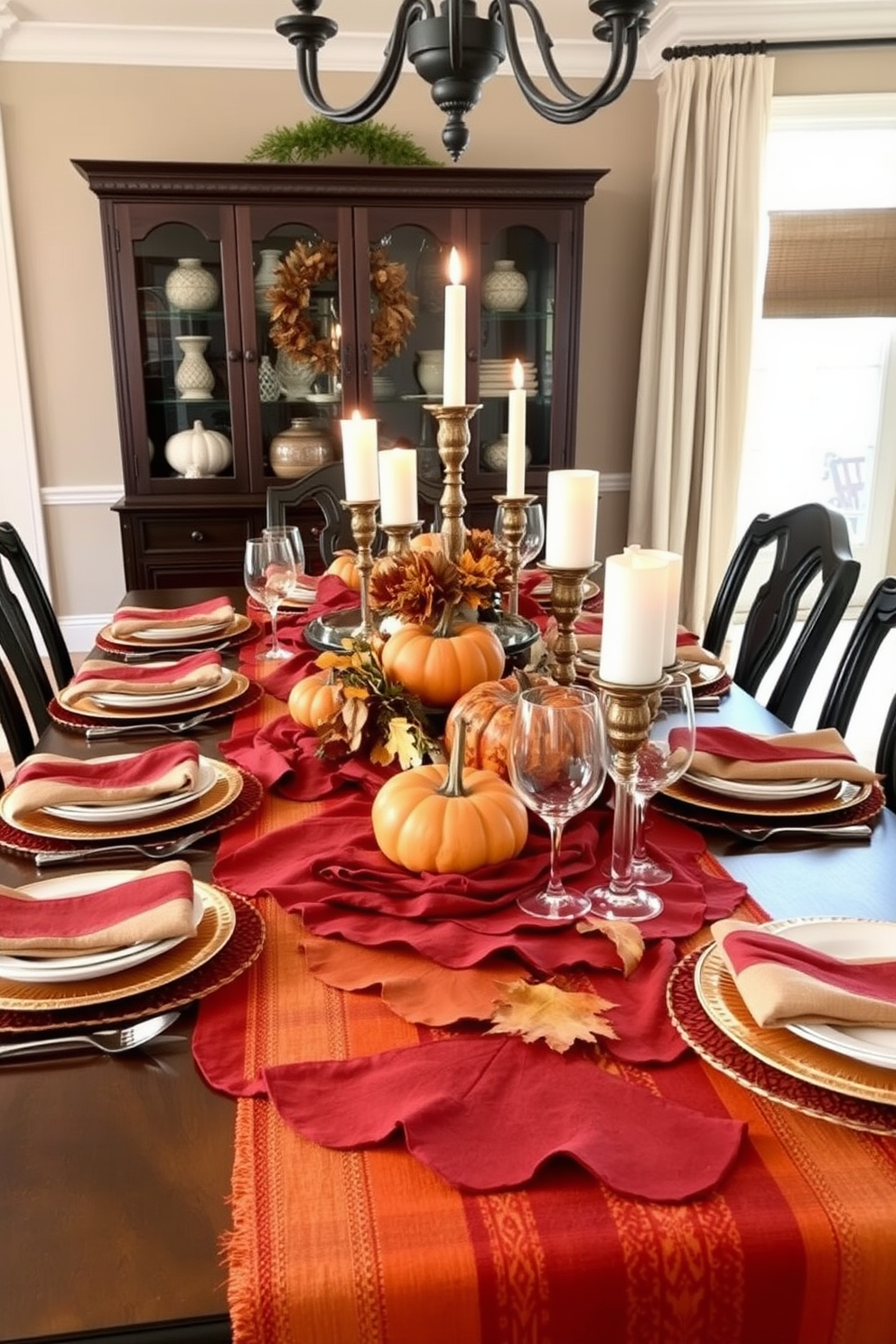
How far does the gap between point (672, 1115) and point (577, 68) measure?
4154 millimetres

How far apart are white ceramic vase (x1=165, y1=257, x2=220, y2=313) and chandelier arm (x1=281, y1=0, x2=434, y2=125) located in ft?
7.12

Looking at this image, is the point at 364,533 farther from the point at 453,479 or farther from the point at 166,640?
the point at 166,640

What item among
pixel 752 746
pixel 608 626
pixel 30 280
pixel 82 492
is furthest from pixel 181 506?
pixel 608 626

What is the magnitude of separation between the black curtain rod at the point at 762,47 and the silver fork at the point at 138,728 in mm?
3346

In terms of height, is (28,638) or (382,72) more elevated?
(382,72)

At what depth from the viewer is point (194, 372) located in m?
3.69

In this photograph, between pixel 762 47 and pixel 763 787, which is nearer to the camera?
pixel 763 787

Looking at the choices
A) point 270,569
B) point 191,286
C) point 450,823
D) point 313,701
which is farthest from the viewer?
point 191,286

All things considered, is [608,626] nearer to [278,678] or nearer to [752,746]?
[752,746]

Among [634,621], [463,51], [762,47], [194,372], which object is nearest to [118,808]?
[634,621]

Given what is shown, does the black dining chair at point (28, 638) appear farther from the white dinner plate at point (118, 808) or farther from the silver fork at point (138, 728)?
the white dinner plate at point (118, 808)

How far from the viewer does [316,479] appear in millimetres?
→ 2711

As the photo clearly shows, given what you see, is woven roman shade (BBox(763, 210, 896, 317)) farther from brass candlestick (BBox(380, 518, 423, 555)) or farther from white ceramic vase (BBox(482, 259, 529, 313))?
brass candlestick (BBox(380, 518, 423, 555))

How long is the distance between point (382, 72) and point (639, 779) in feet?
3.55
